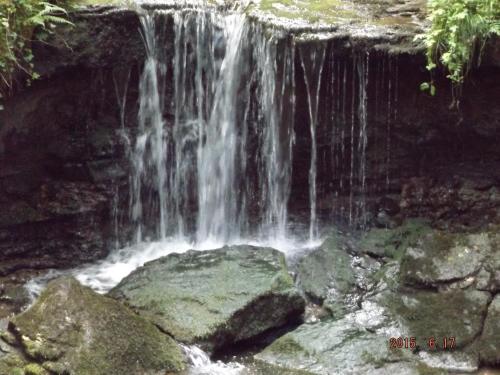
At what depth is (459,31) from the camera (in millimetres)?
7465

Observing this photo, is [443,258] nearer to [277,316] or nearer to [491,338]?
[491,338]

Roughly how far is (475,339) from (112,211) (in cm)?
504

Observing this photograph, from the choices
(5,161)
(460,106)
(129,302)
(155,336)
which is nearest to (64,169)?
(5,161)

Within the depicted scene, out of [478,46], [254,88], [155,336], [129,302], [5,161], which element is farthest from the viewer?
[254,88]

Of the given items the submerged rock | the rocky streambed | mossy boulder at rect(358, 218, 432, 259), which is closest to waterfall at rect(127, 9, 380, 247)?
mossy boulder at rect(358, 218, 432, 259)

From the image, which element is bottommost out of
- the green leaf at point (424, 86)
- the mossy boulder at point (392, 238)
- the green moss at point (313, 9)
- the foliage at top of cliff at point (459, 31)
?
the mossy boulder at point (392, 238)

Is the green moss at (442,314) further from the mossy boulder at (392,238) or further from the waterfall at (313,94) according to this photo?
the waterfall at (313,94)

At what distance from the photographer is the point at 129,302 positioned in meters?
6.90

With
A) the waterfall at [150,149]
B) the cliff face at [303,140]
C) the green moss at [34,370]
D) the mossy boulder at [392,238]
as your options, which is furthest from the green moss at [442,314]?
the waterfall at [150,149]

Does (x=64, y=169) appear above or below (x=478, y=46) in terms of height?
below

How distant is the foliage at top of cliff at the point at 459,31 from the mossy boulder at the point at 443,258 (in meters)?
1.77

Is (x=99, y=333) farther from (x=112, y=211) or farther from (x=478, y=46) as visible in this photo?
(x=478, y=46)

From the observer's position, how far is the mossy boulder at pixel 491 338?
618 cm

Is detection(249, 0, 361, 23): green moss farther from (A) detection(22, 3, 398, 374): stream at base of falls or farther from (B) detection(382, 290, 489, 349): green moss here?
(B) detection(382, 290, 489, 349): green moss
